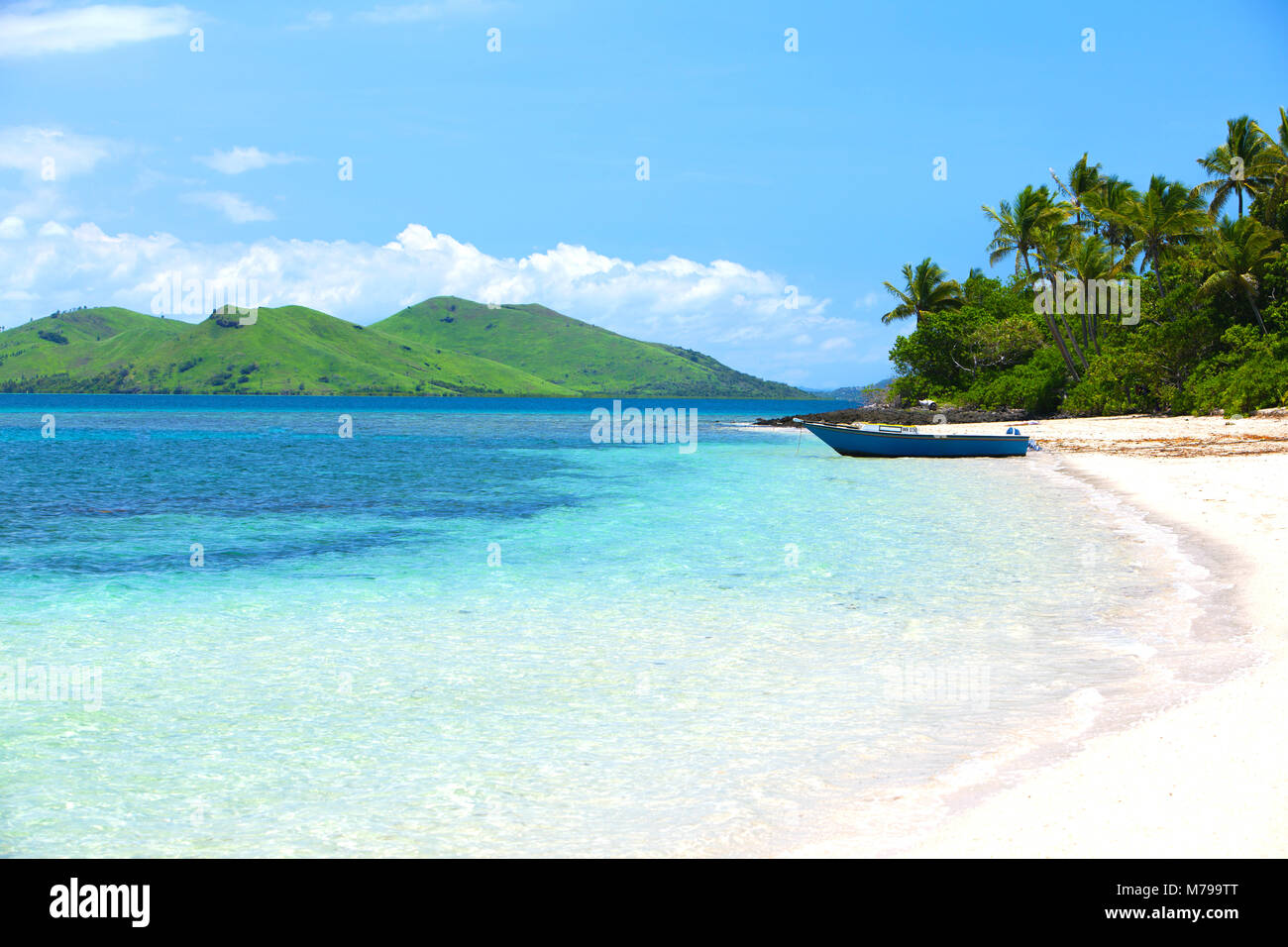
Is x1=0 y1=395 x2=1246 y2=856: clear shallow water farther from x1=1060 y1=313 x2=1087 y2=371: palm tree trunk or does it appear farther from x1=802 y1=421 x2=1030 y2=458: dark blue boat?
x1=1060 y1=313 x2=1087 y2=371: palm tree trunk

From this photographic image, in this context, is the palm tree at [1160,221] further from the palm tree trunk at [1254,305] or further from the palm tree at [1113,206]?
the palm tree trunk at [1254,305]

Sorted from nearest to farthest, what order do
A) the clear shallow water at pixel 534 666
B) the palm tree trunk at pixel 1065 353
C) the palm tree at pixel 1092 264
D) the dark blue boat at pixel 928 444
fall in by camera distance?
1. the clear shallow water at pixel 534 666
2. the dark blue boat at pixel 928 444
3. the palm tree at pixel 1092 264
4. the palm tree trunk at pixel 1065 353

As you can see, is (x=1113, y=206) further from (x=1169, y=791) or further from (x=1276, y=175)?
(x=1169, y=791)

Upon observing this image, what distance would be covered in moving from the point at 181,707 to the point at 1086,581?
1098 cm

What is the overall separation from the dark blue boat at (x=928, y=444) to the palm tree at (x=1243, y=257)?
15734 millimetres

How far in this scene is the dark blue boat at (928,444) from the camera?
34969 mm

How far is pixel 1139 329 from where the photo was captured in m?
48.5

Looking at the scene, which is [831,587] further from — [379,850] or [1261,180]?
[1261,180]

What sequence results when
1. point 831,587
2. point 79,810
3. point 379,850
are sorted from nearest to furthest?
point 379,850
point 79,810
point 831,587

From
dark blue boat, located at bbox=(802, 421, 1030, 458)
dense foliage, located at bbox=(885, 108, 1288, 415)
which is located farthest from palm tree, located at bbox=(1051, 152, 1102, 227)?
dark blue boat, located at bbox=(802, 421, 1030, 458)

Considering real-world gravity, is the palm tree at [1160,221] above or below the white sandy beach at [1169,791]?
above

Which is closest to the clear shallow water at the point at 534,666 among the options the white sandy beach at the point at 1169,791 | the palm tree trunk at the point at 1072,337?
the white sandy beach at the point at 1169,791

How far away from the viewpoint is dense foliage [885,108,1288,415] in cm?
4206
